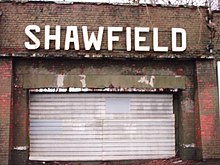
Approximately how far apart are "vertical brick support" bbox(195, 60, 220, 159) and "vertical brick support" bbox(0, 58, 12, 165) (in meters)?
6.12

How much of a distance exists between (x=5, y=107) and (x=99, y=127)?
313cm

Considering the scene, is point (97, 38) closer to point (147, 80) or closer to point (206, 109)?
point (147, 80)

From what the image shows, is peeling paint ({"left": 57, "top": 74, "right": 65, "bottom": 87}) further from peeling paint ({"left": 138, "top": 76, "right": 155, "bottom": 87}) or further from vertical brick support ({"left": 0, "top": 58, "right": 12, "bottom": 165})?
peeling paint ({"left": 138, "top": 76, "right": 155, "bottom": 87})

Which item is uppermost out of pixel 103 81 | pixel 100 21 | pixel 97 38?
pixel 100 21

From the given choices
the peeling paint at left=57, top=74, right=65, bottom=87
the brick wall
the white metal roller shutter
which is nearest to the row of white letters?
the brick wall

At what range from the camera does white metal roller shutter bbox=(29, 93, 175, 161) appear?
44.7 ft

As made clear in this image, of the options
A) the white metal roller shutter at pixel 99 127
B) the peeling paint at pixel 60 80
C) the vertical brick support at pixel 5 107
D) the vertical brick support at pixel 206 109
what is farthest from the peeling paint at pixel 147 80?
the vertical brick support at pixel 5 107

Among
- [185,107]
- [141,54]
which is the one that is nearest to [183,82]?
[185,107]

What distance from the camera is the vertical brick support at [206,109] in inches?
529

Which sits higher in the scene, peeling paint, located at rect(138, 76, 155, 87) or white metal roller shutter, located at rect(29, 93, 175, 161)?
peeling paint, located at rect(138, 76, 155, 87)

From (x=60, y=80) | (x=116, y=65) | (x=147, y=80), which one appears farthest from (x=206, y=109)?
(x=60, y=80)

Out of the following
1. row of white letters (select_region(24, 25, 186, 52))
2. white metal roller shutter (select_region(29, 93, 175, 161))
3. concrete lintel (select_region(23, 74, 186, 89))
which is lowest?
white metal roller shutter (select_region(29, 93, 175, 161))

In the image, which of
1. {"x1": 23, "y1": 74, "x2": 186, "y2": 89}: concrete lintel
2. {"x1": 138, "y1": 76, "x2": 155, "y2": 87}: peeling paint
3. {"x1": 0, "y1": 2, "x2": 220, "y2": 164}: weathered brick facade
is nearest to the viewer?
{"x1": 0, "y1": 2, "x2": 220, "y2": 164}: weathered brick facade

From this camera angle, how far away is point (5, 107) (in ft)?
42.5
